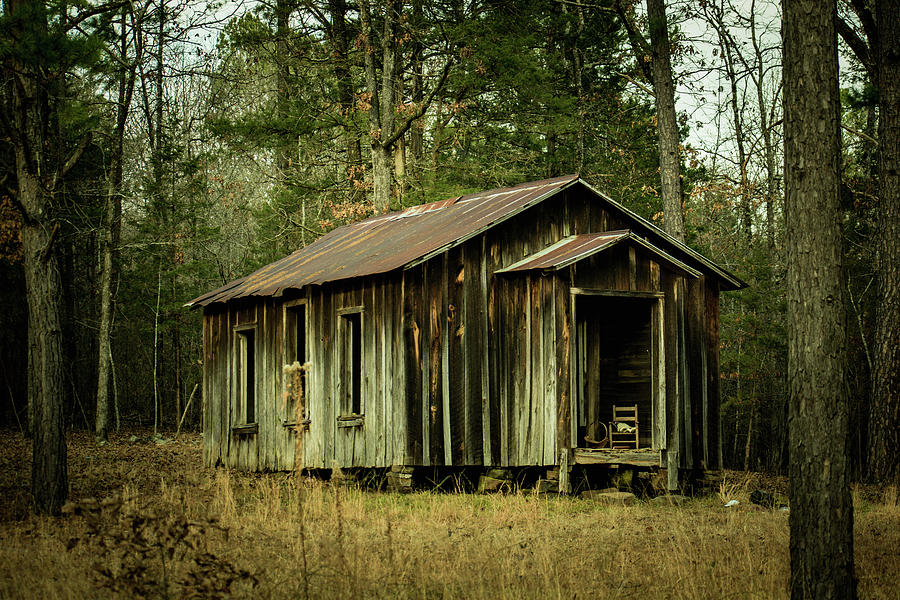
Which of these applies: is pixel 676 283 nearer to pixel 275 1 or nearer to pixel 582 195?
pixel 582 195

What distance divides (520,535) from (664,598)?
9.17 feet

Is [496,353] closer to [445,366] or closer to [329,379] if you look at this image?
[445,366]

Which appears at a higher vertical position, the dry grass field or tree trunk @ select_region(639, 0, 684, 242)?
tree trunk @ select_region(639, 0, 684, 242)

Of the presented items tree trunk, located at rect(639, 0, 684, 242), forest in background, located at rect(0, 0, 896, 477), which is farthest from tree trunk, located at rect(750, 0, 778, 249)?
tree trunk, located at rect(639, 0, 684, 242)

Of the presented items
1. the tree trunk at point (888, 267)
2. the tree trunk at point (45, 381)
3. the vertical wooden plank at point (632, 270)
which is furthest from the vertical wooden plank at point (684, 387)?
the tree trunk at point (45, 381)

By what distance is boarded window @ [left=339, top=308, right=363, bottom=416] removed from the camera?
50.1ft

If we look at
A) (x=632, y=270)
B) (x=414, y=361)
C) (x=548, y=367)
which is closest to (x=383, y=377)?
(x=414, y=361)

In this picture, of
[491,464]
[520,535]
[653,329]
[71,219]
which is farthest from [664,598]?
[71,219]

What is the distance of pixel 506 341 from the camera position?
558 inches

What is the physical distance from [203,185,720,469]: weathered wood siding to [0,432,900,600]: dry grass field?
43.2 inches

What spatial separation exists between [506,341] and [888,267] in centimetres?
616

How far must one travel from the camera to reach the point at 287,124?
2466 centimetres

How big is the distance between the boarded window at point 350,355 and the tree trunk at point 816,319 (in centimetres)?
919

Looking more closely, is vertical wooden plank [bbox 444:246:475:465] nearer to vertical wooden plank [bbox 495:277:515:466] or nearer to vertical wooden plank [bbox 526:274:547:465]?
vertical wooden plank [bbox 495:277:515:466]
